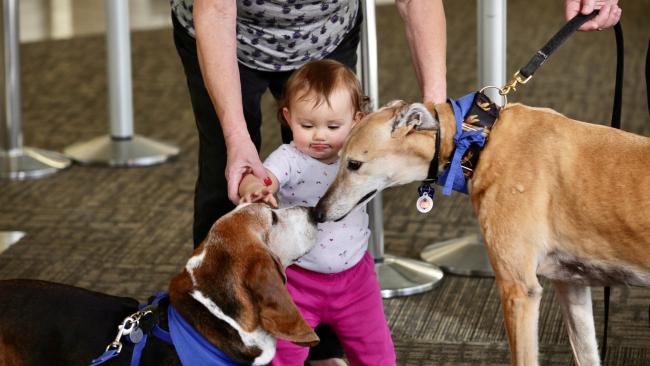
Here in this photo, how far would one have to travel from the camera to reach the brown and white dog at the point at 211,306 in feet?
8.32

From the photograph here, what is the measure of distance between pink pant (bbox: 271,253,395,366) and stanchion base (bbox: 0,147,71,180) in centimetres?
289

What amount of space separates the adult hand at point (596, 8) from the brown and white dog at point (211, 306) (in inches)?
38.0

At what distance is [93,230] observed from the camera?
4.99 meters

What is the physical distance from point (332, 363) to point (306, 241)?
30.4 inches

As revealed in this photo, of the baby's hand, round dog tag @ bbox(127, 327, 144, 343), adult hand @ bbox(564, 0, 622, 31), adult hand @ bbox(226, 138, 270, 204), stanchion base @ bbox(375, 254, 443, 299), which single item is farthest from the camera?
stanchion base @ bbox(375, 254, 443, 299)

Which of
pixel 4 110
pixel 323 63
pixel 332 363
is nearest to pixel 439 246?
pixel 332 363

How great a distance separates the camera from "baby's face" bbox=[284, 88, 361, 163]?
3035 mm

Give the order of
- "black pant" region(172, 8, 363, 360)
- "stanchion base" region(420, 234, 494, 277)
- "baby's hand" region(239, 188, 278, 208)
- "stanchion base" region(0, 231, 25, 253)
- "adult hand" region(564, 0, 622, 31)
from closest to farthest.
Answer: "baby's hand" region(239, 188, 278, 208), "adult hand" region(564, 0, 622, 31), "black pant" region(172, 8, 363, 360), "stanchion base" region(420, 234, 494, 277), "stanchion base" region(0, 231, 25, 253)

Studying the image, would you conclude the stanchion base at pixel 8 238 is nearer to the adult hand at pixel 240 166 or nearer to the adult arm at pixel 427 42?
the adult hand at pixel 240 166

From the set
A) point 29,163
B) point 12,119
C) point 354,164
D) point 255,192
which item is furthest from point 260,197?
point 12,119

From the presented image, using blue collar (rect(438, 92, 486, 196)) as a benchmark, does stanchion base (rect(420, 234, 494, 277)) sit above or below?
below

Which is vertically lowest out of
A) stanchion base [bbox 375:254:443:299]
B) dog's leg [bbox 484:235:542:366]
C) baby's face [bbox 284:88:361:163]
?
stanchion base [bbox 375:254:443:299]

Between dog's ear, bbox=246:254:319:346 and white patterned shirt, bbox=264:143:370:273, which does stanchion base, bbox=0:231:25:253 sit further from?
dog's ear, bbox=246:254:319:346

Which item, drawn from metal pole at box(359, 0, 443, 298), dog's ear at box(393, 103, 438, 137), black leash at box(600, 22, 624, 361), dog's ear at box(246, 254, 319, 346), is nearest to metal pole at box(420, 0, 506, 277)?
metal pole at box(359, 0, 443, 298)
